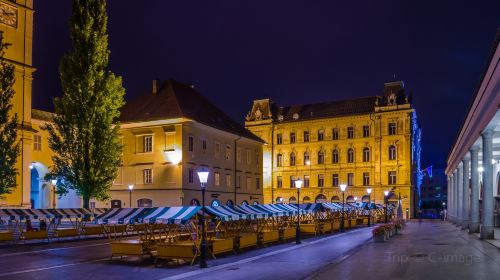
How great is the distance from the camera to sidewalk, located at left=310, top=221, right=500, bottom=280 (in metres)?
16.7

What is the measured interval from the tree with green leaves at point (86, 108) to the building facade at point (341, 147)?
50.7 meters

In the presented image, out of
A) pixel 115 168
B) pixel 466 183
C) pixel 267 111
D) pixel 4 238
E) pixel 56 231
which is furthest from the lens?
pixel 267 111

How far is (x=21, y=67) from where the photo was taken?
143 ft

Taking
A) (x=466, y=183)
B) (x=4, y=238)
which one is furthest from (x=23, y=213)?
(x=466, y=183)

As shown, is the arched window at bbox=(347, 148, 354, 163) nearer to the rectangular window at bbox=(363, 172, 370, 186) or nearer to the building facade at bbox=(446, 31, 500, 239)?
the rectangular window at bbox=(363, 172, 370, 186)

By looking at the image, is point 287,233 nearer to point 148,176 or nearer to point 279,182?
point 148,176

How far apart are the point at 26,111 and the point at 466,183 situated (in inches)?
1364

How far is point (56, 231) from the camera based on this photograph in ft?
114

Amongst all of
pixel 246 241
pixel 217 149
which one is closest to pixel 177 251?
pixel 246 241

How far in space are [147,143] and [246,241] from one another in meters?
29.1

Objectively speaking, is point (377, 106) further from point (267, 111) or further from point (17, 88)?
point (17, 88)

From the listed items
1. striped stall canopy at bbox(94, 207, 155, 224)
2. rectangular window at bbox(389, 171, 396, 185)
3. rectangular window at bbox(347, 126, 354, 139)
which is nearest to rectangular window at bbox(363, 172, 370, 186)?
rectangular window at bbox(389, 171, 396, 185)

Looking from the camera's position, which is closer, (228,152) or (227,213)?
(227,213)

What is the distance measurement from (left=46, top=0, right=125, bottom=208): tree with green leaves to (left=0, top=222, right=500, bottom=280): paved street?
1416 cm
